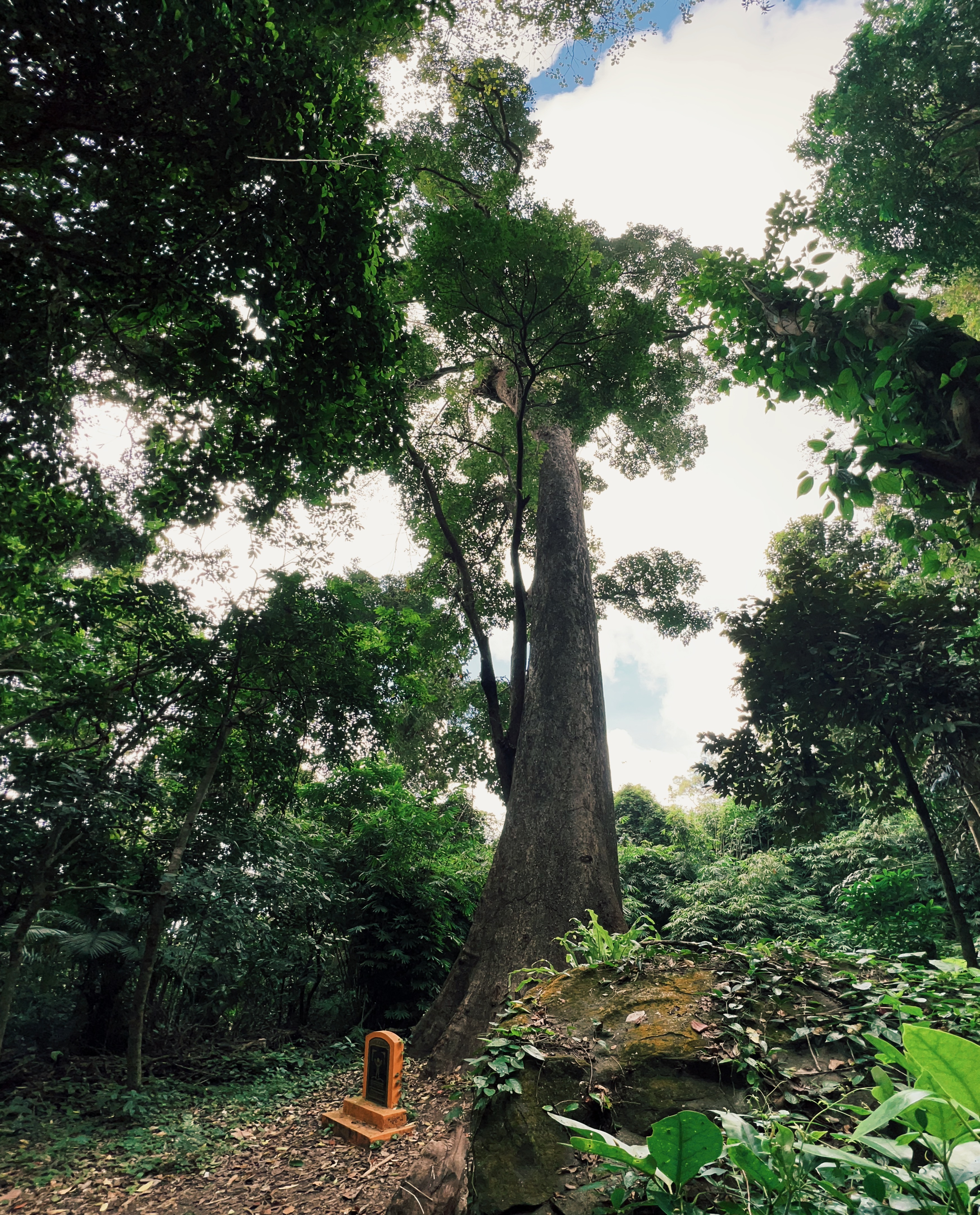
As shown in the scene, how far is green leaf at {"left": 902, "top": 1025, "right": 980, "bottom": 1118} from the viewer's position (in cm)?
62

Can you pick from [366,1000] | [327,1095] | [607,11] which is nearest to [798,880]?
[366,1000]

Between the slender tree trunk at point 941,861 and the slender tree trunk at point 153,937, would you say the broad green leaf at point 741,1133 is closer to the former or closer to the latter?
the slender tree trunk at point 153,937

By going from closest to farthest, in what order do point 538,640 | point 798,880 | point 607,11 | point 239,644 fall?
point 239,644, point 538,640, point 607,11, point 798,880

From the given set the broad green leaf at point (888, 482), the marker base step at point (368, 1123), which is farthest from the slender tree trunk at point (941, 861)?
the marker base step at point (368, 1123)

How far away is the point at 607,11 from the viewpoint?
7.51 meters

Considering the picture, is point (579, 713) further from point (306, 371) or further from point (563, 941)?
point (306, 371)

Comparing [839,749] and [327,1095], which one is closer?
[327,1095]

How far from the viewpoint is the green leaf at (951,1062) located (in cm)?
62

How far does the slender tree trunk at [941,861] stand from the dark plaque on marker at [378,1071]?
4.61m

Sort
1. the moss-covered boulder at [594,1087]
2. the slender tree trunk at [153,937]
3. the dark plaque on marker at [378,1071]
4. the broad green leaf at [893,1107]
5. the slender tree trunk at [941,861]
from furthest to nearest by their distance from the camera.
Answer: the slender tree trunk at [941,861] < the slender tree trunk at [153,937] < the dark plaque on marker at [378,1071] < the moss-covered boulder at [594,1087] < the broad green leaf at [893,1107]

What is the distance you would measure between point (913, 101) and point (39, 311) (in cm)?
924

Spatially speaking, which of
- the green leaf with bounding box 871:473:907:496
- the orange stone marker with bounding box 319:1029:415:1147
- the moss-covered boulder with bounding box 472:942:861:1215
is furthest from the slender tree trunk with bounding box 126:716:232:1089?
the green leaf with bounding box 871:473:907:496

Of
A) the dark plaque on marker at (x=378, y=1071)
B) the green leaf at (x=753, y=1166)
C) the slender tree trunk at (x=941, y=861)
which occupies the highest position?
the slender tree trunk at (x=941, y=861)

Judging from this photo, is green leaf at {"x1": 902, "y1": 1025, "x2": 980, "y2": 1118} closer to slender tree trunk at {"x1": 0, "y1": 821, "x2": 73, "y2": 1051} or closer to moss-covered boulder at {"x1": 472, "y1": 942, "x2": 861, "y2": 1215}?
moss-covered boulder at {"x1": 472, "y1": 942, "x2": 861, "y2": 1215}
